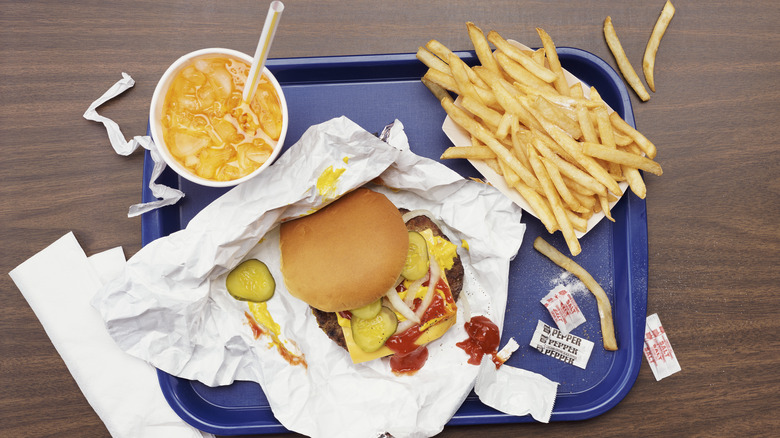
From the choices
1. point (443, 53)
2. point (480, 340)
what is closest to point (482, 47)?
point (443, 53)

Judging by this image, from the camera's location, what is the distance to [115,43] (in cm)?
187

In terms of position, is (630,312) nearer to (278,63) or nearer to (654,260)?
(654,260)

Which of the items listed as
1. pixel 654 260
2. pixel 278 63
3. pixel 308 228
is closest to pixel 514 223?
pixel 654 260

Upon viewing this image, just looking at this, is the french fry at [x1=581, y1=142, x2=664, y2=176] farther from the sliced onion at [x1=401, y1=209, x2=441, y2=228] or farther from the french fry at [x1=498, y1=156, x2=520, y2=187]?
the sliced onion at [x1=401, y1=209, x2=441, y2=228]

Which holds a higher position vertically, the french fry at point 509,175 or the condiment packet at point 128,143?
the french fry at point 509,175

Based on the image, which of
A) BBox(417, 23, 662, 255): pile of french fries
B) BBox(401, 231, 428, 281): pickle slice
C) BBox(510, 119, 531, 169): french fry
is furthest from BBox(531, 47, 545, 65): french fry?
BBox(401, 231, 428, 281): pickle slice

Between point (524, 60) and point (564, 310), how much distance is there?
893mm

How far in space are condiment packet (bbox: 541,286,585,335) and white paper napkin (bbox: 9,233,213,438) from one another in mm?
1357

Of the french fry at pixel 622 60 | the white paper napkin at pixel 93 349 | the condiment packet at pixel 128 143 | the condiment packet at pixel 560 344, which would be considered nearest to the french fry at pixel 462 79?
the french fry at pixel 622 60

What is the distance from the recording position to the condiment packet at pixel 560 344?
1829 mm

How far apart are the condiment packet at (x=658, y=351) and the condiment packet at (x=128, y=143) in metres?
1.78

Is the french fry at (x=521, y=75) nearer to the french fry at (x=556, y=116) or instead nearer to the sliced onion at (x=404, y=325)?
the french fry at (x=556, y=116)

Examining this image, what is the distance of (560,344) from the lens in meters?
1.83

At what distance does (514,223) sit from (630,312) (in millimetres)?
528
